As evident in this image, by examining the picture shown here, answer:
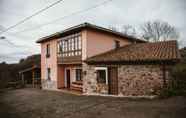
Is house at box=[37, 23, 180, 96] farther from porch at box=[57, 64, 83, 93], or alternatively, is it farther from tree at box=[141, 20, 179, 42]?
tree at box=[141, 20, 179, 42]

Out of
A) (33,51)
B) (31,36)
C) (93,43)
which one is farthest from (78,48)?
(33,51)

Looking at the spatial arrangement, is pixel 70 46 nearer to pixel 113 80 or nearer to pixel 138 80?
pixel 113 80

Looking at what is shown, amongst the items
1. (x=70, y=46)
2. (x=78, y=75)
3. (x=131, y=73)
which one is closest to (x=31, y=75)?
(x=78, y=75)

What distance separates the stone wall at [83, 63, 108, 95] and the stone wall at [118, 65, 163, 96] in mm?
1646

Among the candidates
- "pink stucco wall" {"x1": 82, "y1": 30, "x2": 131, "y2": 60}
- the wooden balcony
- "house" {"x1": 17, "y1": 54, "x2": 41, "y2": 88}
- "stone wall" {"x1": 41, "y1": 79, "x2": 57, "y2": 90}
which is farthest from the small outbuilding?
"house" {"x1": 17, "y1": 54, "x2": 41, "y2": 88}

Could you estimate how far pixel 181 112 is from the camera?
5.80 meters

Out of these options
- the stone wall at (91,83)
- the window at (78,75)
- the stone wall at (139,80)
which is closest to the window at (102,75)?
the stone wall at (91,83)

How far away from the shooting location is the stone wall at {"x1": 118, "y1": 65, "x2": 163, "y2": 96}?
30.4 ft

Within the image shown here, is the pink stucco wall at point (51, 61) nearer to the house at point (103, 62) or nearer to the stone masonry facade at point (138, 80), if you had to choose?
the house at point (103, 62)

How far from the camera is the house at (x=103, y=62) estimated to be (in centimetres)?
949

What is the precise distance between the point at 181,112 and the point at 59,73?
1227 centimetres

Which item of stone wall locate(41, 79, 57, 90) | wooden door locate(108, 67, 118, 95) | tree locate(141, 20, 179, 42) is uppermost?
tree locate(141, 20, 179, 42)

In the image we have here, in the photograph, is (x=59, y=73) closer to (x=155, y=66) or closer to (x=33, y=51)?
(x=155, y=66)

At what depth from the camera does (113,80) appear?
1112cm
